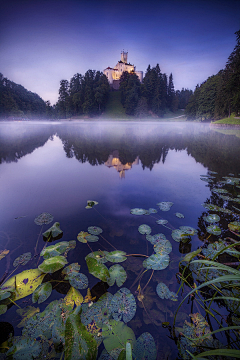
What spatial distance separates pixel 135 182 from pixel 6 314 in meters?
3.75

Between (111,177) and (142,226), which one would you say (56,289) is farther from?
(111,177)

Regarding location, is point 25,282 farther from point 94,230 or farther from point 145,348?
point 145,348

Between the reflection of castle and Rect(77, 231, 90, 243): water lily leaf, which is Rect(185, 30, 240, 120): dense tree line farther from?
Rect(77, 231, 90, 243): water lily leaf

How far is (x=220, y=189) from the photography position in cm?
407

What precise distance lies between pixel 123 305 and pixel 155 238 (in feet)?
3.52

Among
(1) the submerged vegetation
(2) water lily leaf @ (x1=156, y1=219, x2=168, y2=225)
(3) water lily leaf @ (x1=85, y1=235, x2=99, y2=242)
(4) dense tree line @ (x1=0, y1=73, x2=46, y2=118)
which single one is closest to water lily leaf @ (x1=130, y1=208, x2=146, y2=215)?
(2) water lily leaf @ (x1=156, y1=219, x2=168, y2=225)

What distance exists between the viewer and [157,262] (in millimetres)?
1970

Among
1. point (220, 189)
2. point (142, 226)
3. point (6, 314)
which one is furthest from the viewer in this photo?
point (220, 189)

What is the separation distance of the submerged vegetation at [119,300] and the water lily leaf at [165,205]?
0.72m

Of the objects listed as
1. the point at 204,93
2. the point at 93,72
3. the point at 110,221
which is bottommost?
the point at 110,221

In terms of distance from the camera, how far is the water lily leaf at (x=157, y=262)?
192 cm

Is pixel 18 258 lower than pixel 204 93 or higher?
lower

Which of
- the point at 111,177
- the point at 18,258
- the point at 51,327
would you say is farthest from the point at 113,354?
the point at 111,177

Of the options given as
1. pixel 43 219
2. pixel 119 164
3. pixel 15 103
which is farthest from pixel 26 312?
pixel 15 103
